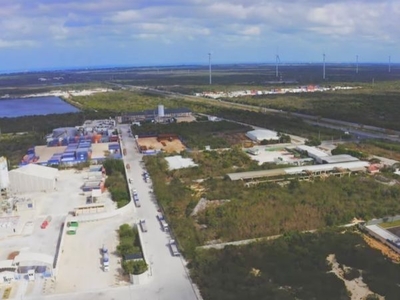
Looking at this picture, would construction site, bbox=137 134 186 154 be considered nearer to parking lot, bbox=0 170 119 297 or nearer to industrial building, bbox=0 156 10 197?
parking lot, bbox=0 170 119 297

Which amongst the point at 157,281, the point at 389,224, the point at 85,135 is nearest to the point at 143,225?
the point at 157,281

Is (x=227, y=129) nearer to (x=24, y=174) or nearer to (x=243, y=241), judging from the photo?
(x=24, y=174)

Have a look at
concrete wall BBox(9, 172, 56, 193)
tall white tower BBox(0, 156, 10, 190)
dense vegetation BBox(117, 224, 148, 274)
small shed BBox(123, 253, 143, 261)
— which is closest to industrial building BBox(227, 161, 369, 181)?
dense vegetation BBox(117, 224, 148, 274)

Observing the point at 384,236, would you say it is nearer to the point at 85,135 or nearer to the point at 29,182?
the point at 29,182

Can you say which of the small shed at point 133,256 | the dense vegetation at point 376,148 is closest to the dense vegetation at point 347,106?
the dense vegetation at point 376,148

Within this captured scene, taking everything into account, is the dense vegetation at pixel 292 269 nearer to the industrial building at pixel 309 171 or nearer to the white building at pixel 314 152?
the industrial building at pixel 309 171
